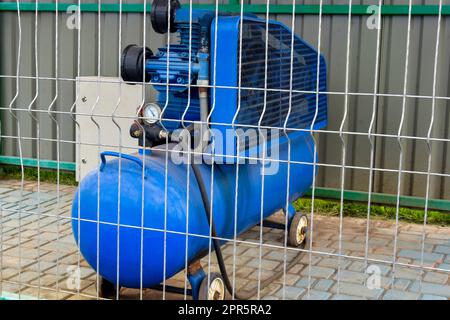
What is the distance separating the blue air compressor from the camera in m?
2.99

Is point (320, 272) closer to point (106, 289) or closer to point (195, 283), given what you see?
point (195, 283)

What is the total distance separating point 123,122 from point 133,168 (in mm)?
2628

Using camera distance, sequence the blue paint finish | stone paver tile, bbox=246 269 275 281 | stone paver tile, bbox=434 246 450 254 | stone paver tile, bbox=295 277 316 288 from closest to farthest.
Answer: the blue paint finish → stone paver tile, bbox=295 277 316 288 → stone paver tile, bbox=246 269 275 281 → stone paver tile, bbox=434 246 450 254

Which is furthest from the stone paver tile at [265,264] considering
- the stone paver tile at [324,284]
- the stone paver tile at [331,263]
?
the stone paver tile at [324,284]

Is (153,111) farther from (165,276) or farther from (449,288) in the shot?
(449,288)

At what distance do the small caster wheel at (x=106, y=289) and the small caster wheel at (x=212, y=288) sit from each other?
1.87 ft

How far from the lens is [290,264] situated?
413 cm

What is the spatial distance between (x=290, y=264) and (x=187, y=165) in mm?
1362

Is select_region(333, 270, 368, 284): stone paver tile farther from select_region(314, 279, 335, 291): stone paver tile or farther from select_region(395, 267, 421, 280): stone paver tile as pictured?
select_region(395, 267, 421, 280): stone paver tile

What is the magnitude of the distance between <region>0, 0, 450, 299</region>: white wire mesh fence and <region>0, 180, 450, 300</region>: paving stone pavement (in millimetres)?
17

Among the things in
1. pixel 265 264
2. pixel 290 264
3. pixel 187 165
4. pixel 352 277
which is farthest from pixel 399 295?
pixel 187 165

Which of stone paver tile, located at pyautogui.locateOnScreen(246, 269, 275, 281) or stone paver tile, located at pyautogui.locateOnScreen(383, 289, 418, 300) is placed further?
stone paver tile, located at pyautogui.locateOnScreen(246, 269, 275, 281)
